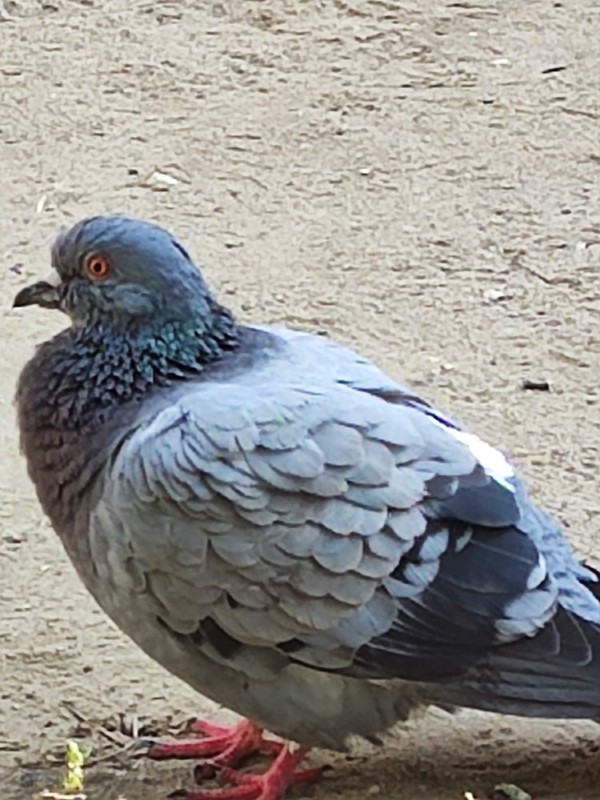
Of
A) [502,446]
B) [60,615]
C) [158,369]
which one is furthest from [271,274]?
[158,369]

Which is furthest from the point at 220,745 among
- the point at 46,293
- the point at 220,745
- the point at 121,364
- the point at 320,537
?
the point at 46,293

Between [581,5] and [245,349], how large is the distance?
468cm

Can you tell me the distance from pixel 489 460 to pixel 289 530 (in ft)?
1.76

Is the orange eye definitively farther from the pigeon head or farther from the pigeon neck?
the pigeon neck

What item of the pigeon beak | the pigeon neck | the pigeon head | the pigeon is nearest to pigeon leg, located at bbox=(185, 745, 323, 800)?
the pigeon

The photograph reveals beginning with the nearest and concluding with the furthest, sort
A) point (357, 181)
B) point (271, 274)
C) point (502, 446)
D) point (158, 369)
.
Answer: point (158, 369) < point (502, 446) < point (271, 274) < point (357, 181)

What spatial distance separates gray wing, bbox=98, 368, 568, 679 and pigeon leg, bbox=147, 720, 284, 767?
59 centimetres

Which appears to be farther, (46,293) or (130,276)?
(46,293)

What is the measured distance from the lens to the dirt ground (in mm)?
4465

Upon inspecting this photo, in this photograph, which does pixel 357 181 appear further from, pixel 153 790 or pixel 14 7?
pixel 153 790

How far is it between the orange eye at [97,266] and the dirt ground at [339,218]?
1.14 m

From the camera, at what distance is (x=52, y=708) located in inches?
179

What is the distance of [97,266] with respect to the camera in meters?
4.10

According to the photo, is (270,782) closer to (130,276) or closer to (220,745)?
(220,745)
